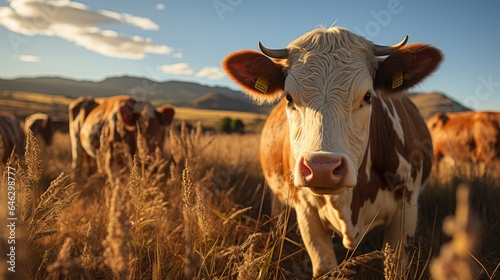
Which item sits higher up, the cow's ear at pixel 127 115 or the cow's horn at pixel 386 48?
the cow's horn at pixel 386 48

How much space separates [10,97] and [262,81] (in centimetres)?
5943

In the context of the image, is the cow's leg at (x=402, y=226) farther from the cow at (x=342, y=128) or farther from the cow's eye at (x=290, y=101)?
the cow's eye at (x=290, y=101)

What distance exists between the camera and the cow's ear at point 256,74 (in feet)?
9.43

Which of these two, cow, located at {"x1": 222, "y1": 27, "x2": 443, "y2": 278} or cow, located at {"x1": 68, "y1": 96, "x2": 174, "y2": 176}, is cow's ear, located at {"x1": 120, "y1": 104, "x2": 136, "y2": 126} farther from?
cow, located at {"x1": 222, "y1": 27, "x2": 443, "y2": 278}

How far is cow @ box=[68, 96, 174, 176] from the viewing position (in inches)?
251

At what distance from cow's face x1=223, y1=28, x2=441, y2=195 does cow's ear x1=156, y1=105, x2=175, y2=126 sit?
4271mm

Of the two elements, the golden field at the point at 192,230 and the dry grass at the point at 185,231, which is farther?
the dry grass at the point at 185,231

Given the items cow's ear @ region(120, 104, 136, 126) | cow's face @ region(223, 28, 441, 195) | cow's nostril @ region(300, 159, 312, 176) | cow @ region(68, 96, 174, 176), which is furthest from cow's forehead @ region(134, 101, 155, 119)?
cow's nostril @ region(300, 159, 312, 176)

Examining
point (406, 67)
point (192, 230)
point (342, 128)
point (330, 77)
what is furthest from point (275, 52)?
point (192, 230)

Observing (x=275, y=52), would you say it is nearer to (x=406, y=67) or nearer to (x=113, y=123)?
(x=406, y=67)

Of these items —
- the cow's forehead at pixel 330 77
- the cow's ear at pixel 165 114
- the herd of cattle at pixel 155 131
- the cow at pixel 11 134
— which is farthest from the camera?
the cow's ear at pixel 165 114

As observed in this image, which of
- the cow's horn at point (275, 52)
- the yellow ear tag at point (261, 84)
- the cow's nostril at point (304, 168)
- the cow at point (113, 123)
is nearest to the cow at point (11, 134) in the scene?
the cow at point (113, 123)

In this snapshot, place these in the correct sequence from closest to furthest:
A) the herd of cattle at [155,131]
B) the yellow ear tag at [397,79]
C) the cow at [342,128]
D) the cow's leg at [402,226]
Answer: the cow at [342,128], the yellow ear tag at [397,79], the cow's leg at [402,226], the herd of cattle at [155,131]

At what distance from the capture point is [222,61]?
2961 mm
